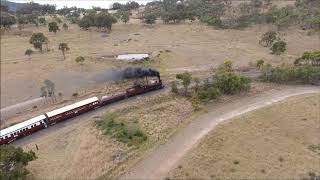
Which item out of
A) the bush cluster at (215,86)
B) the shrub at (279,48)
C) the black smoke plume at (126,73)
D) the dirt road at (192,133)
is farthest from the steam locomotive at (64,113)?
the shrub at (279,48)

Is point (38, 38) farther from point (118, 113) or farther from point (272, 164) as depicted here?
point (272, 164)

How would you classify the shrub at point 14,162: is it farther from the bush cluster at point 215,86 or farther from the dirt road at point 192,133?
the bush cluster at point 215,86

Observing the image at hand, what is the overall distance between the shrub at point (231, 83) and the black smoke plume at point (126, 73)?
10506 millimetres

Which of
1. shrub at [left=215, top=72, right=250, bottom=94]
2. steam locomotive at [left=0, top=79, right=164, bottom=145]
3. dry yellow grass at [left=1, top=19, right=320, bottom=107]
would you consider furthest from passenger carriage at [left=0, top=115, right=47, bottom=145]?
shrub at [left=215, top=72, right=250, bottom=94]

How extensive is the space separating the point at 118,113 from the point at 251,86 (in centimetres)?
2329

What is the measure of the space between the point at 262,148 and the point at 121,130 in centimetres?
1801

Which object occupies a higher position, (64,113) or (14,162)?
(64,113)

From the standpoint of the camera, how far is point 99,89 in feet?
236

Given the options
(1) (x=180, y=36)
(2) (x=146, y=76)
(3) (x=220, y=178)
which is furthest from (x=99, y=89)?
(1) (x=180, y=36)

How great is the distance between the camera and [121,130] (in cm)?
5519

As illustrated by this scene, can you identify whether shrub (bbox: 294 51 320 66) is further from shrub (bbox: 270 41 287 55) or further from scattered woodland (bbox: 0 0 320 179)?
shrub (bbox: 270 41 287 55)

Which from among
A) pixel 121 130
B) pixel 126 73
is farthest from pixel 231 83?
pixel 121 130

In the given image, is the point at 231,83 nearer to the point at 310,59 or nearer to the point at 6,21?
the point at 310,59

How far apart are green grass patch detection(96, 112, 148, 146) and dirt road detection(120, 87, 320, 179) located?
3.45 metres
